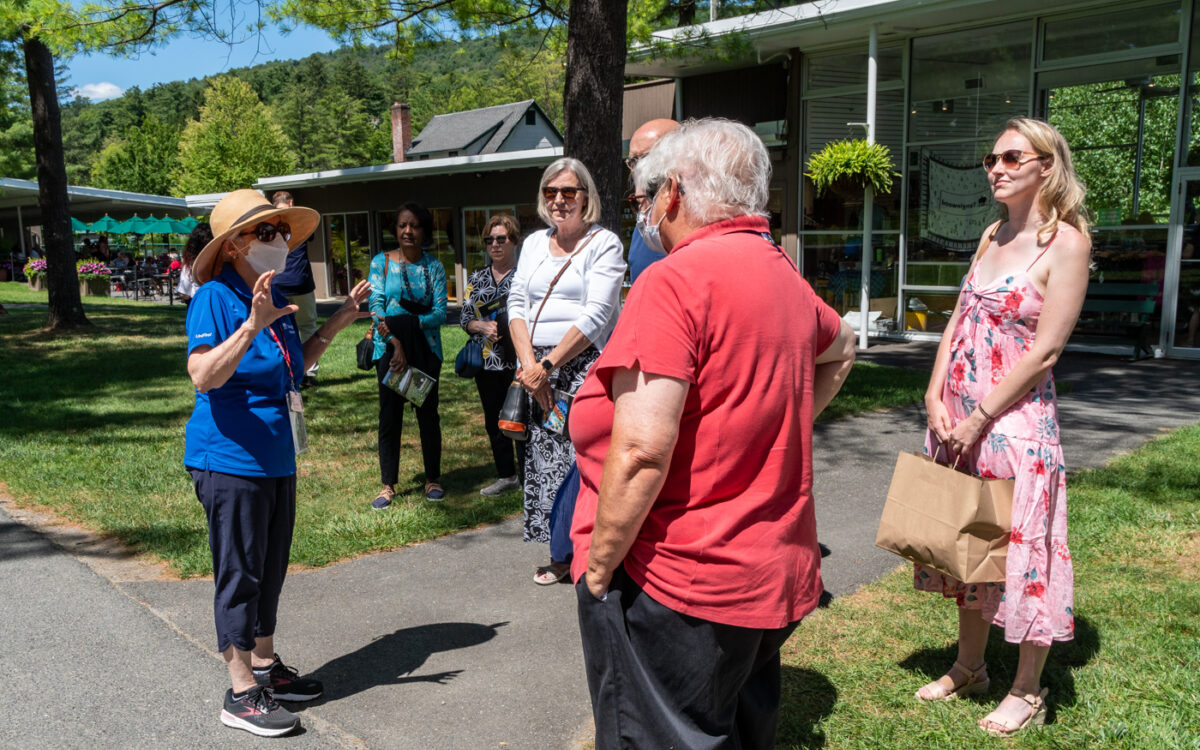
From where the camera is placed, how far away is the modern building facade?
1180 centimetres

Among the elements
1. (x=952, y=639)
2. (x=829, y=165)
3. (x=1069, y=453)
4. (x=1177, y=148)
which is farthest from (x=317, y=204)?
(x=952, y=639)

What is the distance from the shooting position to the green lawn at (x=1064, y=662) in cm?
305

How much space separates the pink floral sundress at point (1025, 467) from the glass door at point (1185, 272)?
1046 centimetres

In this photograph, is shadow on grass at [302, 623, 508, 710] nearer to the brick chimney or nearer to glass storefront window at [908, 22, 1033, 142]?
glass storefront window at [908, 22, 1033, 142]

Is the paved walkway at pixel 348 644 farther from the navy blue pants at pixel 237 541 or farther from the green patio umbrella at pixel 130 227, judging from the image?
the green patio umbrella at pixel 130 227

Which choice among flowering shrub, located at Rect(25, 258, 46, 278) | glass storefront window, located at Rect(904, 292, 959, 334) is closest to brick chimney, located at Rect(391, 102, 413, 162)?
flowering shrub, located at Rect(25, 258, 46, 278)

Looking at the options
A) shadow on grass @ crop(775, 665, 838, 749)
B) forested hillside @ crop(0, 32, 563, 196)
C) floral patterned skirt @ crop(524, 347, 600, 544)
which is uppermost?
forested hillside @ crop(0, 32, 563, 196)

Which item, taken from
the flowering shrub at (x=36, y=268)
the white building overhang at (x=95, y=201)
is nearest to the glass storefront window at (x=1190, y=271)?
the flowering shrub at (x=36, y=268)

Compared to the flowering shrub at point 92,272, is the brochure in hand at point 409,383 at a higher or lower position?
lower

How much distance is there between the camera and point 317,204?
2725 cm

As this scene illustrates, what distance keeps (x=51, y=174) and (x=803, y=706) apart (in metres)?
15.7

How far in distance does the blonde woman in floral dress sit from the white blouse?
172 centimetres

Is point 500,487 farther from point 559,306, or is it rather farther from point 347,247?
point 347,247

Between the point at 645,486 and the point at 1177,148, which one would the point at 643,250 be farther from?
the point at 1177,148
